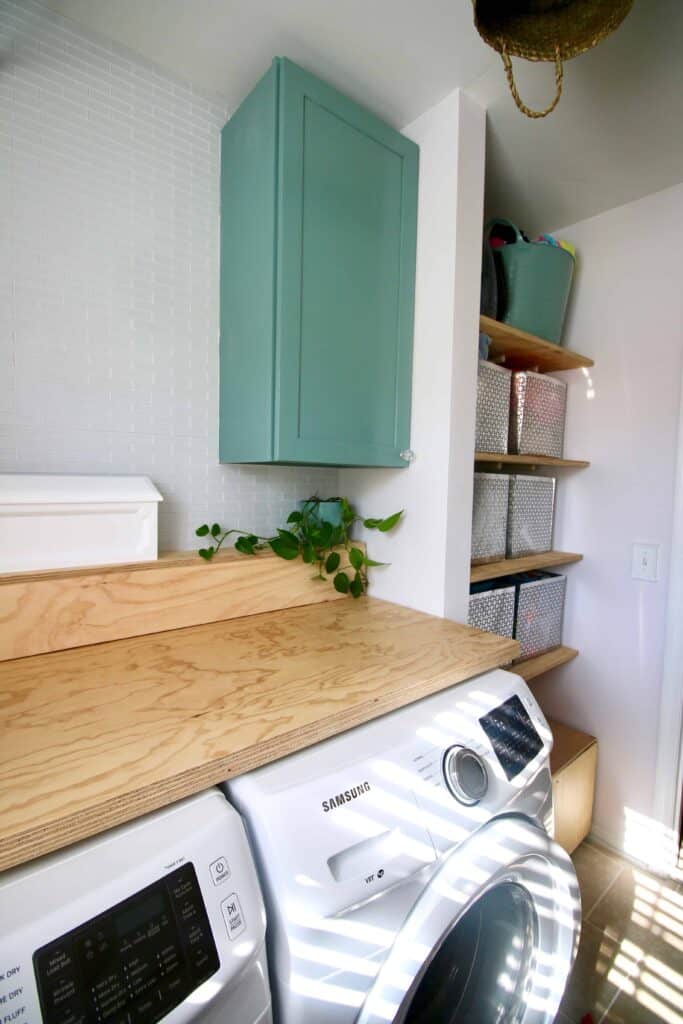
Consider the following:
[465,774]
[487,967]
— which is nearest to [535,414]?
[465,774]

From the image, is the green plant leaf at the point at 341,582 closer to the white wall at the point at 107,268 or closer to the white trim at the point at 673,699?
the white wall at the point at 107,268

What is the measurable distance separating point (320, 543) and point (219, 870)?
34.2 inches

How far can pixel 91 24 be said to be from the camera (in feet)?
3.65

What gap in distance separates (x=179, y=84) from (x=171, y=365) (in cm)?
77

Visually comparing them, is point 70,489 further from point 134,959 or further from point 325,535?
point 134,959

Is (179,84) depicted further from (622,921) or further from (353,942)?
(622,921)

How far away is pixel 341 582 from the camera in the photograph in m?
1.40

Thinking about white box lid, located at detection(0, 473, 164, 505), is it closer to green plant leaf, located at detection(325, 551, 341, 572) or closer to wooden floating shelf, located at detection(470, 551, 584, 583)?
green plant leaf, located at detection(325, 551, 341, 572)

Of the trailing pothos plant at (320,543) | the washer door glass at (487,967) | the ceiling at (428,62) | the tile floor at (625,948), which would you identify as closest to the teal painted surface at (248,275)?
the ceiling at (428,62)

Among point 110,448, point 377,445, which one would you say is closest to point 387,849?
point 377,445

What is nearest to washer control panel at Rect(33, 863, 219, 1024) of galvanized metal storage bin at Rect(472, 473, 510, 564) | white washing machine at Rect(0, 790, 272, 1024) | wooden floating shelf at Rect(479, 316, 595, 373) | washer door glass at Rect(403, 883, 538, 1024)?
white washing machine at Rect(0, 790, 272, 1024)

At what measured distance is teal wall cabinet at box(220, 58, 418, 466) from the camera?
3.60ft

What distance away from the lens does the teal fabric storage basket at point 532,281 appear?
155 cm

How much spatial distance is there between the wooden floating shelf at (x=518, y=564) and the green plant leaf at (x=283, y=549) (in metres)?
0.57
